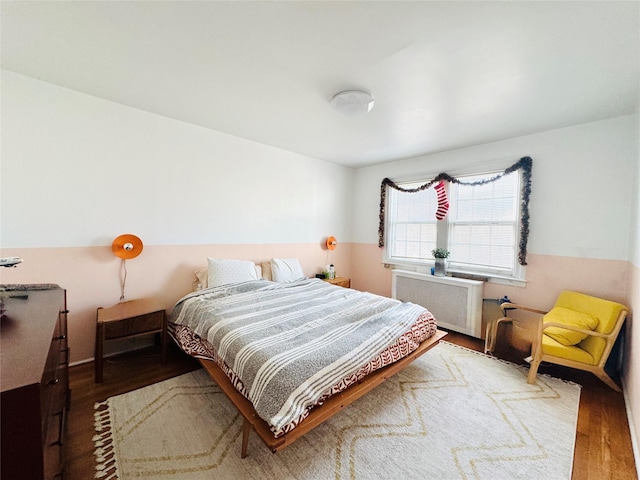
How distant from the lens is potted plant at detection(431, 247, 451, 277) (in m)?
3.56

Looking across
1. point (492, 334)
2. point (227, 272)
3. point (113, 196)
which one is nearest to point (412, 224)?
point (492, 334)

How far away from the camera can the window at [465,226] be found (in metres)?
3.16

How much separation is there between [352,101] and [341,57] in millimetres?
431

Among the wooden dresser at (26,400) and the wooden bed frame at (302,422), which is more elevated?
the wooden dresser at (26,400)

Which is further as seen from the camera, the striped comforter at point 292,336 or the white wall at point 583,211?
the white wall at point 583,211

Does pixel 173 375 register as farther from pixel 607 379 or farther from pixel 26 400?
pixel 607 379

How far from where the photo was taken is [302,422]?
1419 millimetres

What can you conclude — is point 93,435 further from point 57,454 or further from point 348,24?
point 348,24

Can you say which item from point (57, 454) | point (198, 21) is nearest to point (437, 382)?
point (57, 454)

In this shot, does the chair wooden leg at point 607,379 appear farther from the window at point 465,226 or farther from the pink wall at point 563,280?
the window at point 465,226

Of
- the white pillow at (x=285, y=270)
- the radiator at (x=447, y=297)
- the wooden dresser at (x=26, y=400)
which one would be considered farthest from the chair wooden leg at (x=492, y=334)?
the wooden dresser at (x=26, y=400)

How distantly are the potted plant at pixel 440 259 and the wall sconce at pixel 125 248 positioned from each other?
11.7 ft

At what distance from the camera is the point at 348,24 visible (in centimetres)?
142

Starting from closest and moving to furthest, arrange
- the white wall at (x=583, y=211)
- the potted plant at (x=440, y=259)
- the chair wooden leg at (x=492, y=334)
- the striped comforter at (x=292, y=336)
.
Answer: the striped comforter at (x=292, y=336), the white wall at (x=583, y=211), the chair wooden leg at (x=492, y=334), the potted plant at (x=440, y=259)
